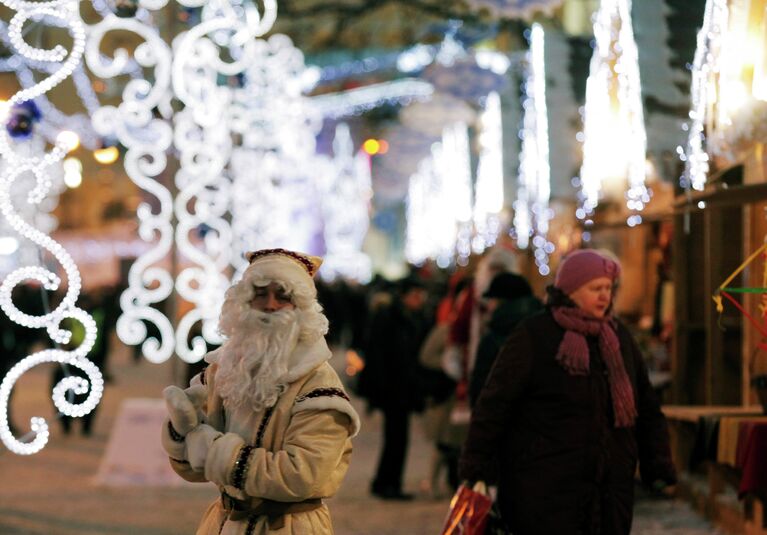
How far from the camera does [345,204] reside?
136 feet

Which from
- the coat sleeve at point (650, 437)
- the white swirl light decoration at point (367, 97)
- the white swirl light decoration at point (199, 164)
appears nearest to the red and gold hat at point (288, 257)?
the coat sleeve at point (650, 437)

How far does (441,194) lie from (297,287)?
94.5 ft

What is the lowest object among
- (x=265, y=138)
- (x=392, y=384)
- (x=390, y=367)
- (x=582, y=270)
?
(x=392, y=384)

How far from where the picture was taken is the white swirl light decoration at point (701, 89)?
357 inches

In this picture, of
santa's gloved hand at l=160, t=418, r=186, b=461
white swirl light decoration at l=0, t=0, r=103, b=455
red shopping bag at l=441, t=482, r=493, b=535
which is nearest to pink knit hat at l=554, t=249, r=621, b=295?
red shopping bag at l=441, t=482, r=493, b=535

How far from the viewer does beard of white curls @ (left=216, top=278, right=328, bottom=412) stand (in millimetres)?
5070

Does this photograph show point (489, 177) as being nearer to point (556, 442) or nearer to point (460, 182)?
point (460, 182)

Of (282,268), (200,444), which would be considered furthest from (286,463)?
(282,268)

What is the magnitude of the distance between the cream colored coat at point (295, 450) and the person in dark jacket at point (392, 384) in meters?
7.68

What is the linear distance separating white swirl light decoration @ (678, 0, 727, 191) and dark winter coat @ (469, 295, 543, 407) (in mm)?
1279

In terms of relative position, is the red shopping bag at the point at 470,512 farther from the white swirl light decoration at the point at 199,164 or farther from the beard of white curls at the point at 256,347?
the white swirl light decoration at the point at 199,164

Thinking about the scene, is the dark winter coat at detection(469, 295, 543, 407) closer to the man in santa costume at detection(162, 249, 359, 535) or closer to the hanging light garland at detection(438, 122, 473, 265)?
the man in santa costume at detection(162, 249, 359, 535)

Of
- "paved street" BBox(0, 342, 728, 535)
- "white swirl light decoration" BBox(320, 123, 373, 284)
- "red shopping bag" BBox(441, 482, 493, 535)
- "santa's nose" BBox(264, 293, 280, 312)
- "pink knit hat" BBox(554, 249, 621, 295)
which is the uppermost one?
"white swirl light decoration" BBox(320, 123, 373, 284)

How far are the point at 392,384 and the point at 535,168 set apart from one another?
186 inches
